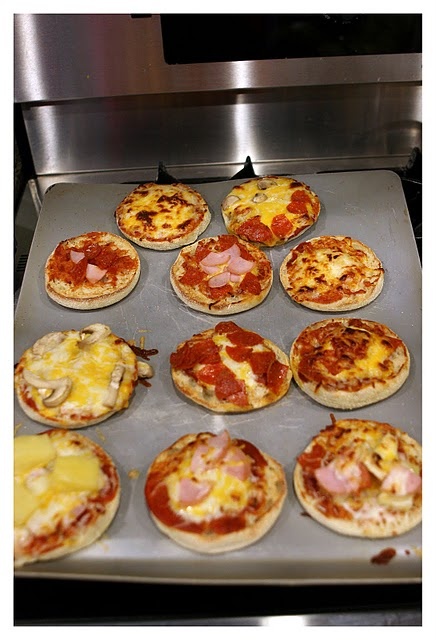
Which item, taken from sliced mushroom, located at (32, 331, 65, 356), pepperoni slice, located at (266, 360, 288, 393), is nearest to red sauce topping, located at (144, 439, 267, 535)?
pepperoni slice, located at (266, 360, 288, 393)

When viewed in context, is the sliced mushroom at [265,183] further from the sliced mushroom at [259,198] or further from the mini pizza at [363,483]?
the mini pizza at [363,483]

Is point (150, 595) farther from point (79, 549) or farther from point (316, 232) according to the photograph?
point (316, 232)

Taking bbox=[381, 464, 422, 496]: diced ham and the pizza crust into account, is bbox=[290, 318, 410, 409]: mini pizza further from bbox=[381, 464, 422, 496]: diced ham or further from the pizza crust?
the pizza crust

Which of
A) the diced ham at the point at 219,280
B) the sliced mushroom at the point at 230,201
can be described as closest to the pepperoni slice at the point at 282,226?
the sliced mushroom at the point at 230,201

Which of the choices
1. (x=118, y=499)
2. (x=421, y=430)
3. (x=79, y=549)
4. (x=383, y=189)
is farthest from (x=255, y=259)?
(x=79, y=549)

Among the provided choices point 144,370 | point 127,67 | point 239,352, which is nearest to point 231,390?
point 239,352

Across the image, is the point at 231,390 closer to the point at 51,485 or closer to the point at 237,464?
the point at 237,464
